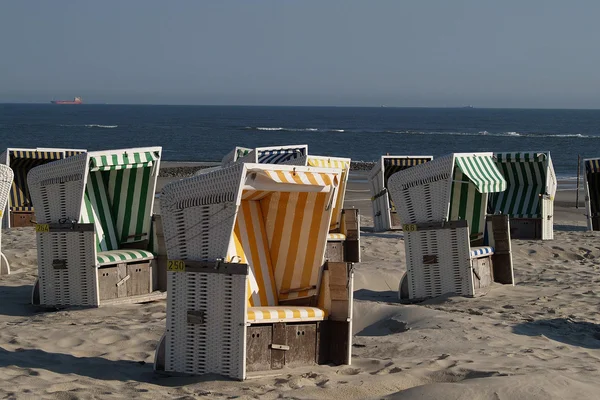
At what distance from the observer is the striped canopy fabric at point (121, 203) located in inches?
419

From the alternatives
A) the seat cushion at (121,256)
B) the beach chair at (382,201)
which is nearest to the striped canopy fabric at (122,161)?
the seat cushion at (121,256)

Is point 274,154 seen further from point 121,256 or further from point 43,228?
point 43,228

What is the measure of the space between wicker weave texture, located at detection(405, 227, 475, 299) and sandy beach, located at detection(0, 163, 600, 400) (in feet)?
0.66

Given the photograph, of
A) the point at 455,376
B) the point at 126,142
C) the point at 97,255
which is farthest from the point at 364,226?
the point at 126,142

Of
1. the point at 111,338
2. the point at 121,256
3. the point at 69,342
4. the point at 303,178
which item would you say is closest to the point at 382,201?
the point at 121,256

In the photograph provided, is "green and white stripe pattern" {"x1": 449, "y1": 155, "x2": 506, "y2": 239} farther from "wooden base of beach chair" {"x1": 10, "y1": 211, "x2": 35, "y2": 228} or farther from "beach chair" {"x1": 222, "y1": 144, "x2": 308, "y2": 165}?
"wooden base of beach chair" {"x1": 10, "y1": 211, "x2": 35, "y2": 228}

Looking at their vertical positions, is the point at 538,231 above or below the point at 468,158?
below

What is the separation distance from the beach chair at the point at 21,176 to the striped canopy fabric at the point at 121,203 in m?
6.08

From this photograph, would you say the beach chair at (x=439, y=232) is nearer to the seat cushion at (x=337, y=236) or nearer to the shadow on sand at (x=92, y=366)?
the seat cushion at (x=337, y=236)

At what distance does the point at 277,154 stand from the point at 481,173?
3919mm

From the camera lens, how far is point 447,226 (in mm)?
10188

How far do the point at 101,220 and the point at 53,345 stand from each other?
3.26 m

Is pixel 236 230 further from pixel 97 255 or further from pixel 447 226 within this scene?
pixel 447 226

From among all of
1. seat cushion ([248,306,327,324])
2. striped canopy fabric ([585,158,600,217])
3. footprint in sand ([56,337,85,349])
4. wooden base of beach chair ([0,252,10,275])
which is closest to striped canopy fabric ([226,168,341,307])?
seat cushion ([248,306,327,324])
